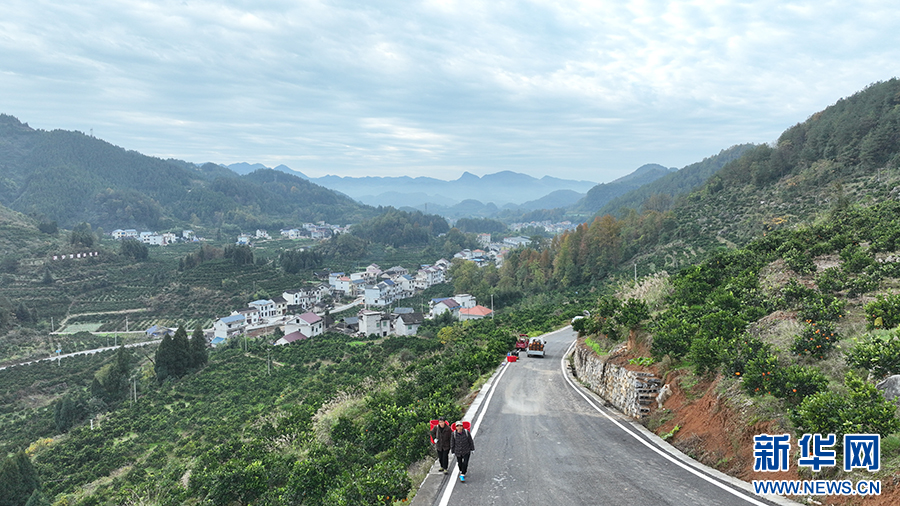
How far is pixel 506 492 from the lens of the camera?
18.6 ft

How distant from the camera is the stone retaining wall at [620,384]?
28.7ft

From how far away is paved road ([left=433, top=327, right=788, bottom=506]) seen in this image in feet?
17.7

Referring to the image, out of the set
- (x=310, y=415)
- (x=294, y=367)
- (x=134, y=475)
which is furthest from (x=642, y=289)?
(x=294, y=367)

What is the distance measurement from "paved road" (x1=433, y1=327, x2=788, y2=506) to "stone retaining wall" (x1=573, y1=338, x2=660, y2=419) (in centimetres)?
35

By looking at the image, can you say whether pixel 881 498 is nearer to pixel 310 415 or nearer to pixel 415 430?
pixel 415 430

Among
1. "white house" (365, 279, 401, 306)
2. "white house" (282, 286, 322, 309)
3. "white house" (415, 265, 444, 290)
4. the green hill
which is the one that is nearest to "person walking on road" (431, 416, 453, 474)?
"white house" (282, 286, 322, 309)

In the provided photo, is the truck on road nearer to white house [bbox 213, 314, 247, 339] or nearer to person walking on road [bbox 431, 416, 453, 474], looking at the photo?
person walking on road [bbox 431, 416, 453, 474]

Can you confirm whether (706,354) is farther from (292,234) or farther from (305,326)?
(292,234)

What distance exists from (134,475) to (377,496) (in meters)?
15.2

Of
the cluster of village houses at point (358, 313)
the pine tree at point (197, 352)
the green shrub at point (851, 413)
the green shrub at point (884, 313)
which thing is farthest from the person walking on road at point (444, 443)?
the cluster of village houses at point (358, 313)

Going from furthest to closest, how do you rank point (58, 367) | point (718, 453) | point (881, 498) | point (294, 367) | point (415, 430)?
point (58, 367), point (294, 367), point (415, 430), point (718, 453), point (881, 498)

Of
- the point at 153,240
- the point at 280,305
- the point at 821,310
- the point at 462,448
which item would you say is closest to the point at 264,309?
the point at 280,305

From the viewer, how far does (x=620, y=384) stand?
980 centimetres

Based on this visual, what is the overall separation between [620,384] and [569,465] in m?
3.90
